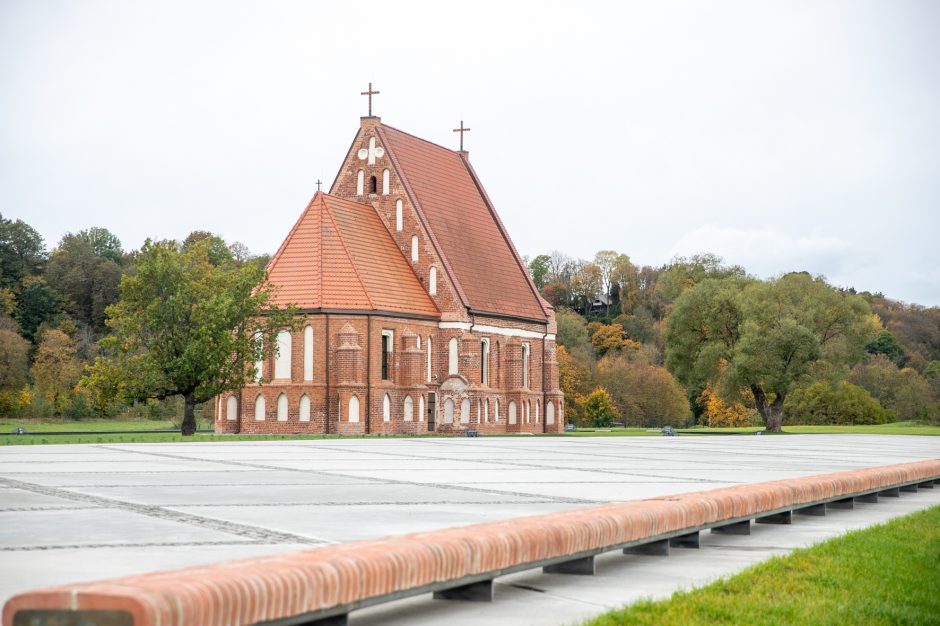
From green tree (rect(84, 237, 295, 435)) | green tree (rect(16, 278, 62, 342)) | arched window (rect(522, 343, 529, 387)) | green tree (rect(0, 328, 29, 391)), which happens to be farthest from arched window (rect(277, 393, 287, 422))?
green tree (rect(16, 278, 62, 342))

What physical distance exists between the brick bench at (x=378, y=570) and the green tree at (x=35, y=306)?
3309 inches

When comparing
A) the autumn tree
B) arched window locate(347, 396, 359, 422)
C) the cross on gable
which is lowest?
arched window locate(347, 396, 359, 422)

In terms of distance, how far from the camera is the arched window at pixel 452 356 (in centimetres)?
5875

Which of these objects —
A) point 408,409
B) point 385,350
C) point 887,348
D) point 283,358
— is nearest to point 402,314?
point 385,350

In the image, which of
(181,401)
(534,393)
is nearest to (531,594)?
(534,393)

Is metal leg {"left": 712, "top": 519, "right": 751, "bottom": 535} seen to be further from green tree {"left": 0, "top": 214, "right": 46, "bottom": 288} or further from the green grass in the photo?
green tree {"left": 0, "top": 214, "right": 46, "bottom": 288}

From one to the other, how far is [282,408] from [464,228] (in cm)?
1617

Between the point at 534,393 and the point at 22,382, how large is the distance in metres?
30.9

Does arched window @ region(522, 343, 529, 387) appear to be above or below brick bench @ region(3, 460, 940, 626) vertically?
above

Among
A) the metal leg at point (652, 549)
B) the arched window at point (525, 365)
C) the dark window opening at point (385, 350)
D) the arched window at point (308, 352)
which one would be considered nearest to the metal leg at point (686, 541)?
the metal leg at point (652, 549)

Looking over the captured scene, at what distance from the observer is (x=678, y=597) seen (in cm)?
772

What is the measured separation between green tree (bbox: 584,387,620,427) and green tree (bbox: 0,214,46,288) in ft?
144

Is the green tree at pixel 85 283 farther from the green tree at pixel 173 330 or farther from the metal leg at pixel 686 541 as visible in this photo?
the metal leg at pixel 686 541

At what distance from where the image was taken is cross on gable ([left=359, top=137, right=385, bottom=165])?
60.8 metres
